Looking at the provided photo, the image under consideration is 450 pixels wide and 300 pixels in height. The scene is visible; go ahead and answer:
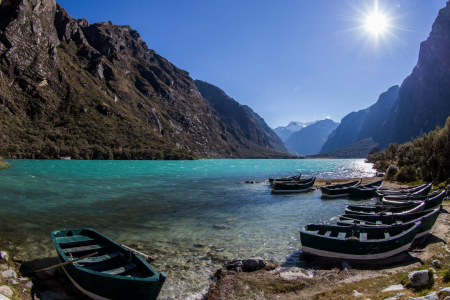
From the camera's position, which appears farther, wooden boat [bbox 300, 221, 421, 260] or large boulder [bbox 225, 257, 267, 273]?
wooden boat [bbox 300, 221, 421, 260]

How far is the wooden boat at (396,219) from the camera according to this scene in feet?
41.7

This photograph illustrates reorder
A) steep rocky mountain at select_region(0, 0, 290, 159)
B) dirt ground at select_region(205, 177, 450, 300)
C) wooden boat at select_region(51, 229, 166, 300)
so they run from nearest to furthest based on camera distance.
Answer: wooden boat at select_region(51, 229, 166, 300) → dirt ground at select_region(205, 177, 450, 300) → steep rocky mountain at select_region(0, 0, 290, 159)

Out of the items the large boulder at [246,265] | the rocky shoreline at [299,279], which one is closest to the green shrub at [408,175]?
the rocky shoreline at [299,279]

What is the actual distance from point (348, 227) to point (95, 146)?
14262 cm

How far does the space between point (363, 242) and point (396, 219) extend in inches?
215

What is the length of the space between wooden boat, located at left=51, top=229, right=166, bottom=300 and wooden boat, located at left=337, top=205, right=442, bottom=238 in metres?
10.4

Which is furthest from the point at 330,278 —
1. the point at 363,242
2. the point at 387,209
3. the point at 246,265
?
the point at 387,209

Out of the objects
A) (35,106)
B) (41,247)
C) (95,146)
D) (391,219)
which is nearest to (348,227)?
(391,219)

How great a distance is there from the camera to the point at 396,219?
1415 centimetres

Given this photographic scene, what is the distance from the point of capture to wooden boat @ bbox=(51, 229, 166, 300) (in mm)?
6934

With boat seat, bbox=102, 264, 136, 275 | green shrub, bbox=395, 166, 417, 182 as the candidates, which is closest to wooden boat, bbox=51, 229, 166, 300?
boat seat, bbox=102, 264, 136, 275

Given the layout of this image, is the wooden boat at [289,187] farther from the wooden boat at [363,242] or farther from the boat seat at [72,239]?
the boat seat at [72,239]

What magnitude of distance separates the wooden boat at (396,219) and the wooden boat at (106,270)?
10399mm

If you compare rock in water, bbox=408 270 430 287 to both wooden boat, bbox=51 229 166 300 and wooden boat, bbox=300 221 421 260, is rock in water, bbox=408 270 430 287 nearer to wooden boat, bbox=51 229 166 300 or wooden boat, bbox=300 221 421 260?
wooden boat, bbox=300 221 421 260
